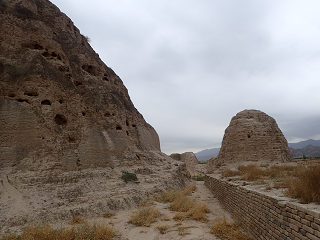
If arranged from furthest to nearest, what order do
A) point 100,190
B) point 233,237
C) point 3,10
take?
point 3,10
point 100,190
point 233,237

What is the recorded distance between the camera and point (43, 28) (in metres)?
12.2

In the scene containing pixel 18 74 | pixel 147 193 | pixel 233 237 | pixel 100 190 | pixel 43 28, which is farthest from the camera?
pixel 43 28

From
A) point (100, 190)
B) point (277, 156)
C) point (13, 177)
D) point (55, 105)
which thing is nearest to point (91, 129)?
point (55, 105)

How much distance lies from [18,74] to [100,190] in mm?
7368

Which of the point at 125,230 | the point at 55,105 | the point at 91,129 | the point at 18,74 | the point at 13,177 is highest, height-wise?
the point at 18,74

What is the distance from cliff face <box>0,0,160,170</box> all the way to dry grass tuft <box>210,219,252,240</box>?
6.96m

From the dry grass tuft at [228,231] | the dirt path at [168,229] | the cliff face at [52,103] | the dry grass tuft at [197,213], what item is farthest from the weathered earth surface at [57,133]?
the dry grass tuft at [228,231]

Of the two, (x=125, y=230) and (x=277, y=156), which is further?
(x=277, y=156)

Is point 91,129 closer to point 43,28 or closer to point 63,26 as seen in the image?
point 43,28

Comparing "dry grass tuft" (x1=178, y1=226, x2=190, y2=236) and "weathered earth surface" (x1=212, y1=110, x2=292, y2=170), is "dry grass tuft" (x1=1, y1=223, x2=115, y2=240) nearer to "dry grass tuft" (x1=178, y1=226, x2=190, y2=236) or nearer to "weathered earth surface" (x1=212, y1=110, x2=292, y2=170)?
"dry grass tuft" (x1=178, y1=226, x2=190, y2=236)

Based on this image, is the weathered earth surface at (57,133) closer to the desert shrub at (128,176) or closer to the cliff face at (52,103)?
the cliff face at (52,103)

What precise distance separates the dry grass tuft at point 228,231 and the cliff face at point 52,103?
22.8 feet

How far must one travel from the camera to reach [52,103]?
10445 mm

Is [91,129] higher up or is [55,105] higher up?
[55,105]
